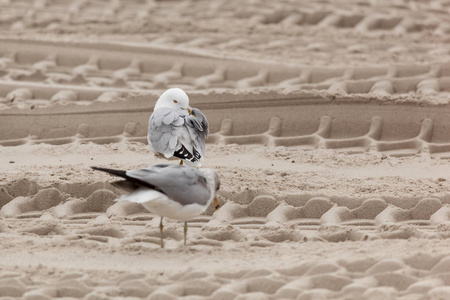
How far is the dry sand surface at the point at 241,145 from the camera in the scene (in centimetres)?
379

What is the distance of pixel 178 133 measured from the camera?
503 cm

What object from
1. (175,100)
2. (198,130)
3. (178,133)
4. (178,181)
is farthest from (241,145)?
(178,181)

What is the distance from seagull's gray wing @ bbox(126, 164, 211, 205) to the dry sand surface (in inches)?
11.3

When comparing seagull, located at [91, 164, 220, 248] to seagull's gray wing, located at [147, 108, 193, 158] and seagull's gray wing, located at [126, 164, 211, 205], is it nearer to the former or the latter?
seagull's gray wing, located at [126, 164, 211, 205]

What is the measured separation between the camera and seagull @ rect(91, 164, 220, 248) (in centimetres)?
393

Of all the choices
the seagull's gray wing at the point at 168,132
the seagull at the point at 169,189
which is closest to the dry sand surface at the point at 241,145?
the seagull at the point at 169,189

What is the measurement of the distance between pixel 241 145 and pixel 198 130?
915 mm

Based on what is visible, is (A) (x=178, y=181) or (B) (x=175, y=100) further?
(B) (x=175, y=100)

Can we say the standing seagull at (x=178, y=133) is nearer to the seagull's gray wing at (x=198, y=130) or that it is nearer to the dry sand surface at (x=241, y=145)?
the seagull's gray wing at (x=198, y=130)

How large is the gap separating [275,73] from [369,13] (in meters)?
2.67

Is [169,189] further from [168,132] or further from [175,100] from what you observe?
[175,100]

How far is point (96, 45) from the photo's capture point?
7.97 meters

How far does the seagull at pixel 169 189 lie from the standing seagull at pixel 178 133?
2.63 ft

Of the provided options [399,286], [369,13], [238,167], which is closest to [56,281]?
[399,286]
